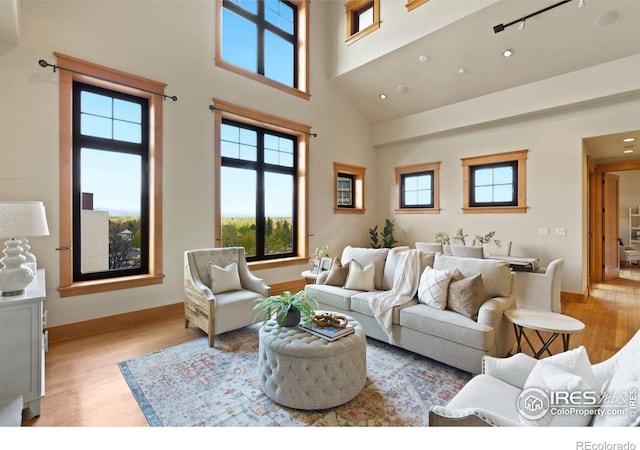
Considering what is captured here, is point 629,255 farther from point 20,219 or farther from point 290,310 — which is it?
point 20,219

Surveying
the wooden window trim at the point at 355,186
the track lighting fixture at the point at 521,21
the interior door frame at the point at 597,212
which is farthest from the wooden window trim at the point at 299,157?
the interior door frame at the point at 597,212

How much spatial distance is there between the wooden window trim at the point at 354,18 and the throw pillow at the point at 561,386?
5476mm

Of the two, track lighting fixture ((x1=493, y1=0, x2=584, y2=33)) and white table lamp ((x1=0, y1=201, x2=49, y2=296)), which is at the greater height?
track lighting fixture ((x1=493, y1=0, x2=584, y2=33))

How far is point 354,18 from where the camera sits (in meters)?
5.73

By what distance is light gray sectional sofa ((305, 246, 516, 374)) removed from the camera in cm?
243

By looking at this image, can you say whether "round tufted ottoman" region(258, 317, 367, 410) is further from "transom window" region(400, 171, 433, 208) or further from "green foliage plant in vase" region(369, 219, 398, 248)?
"transom window" region(400, 171, 433, 208)

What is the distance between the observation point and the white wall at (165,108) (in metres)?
3.08

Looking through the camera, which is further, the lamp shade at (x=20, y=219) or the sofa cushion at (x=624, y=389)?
the lamp shade at (x=20, y=219)

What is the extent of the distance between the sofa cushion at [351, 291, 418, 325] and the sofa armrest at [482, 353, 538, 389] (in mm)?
1170

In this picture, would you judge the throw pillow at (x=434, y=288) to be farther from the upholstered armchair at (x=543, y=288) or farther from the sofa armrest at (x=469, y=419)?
the sofa armrest at (x=469, y=419)

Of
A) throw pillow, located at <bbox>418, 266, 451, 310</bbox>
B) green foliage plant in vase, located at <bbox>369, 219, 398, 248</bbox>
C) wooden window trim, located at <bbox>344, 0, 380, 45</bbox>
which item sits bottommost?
throw pillow, located at <bbox>418, 266, 451, 310</bbox>

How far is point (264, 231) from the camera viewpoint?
17.4 feet

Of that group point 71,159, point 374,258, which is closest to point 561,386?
point 374,258

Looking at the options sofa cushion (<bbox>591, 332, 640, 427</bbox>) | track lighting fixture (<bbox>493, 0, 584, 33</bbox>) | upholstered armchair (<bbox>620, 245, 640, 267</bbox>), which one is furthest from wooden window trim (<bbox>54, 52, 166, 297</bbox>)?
upholstered armchair (<bbox>620, 245, 640, 267</bbox>)
